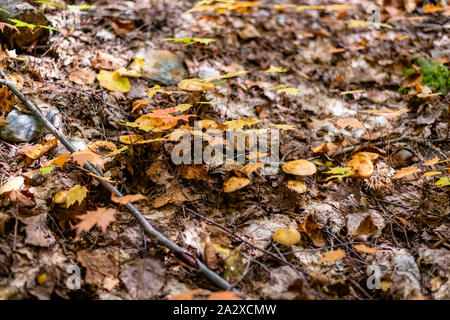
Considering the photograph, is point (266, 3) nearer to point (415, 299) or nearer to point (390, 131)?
point (390, 131)

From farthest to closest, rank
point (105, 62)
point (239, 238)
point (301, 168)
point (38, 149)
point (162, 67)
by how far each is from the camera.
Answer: point (162, 67)
point (105, 62)
point (301, 168)
point (38, 149)
point (239, 238)

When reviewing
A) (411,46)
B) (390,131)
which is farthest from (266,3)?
(390,131)

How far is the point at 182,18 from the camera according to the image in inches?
178

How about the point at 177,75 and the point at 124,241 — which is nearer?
the point at 124,241

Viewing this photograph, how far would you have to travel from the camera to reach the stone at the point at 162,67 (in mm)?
3547

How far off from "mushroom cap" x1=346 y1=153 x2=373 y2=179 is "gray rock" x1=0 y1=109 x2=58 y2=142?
288 centimetres

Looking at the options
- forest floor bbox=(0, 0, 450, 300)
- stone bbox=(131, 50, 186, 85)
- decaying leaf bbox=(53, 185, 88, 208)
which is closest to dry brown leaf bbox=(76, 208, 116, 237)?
forest floor bbox=(0, 0, 450, 300)

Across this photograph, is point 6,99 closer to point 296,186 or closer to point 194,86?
point 194,86

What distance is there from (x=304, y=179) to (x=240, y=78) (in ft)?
5.49

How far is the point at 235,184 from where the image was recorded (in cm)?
257

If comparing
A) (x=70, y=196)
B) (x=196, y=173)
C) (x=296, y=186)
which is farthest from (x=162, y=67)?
(x=296, y=186)

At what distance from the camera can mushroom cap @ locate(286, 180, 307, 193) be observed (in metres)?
2.65

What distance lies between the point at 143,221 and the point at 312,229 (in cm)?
135

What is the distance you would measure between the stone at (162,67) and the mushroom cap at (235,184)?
5.26 ft
